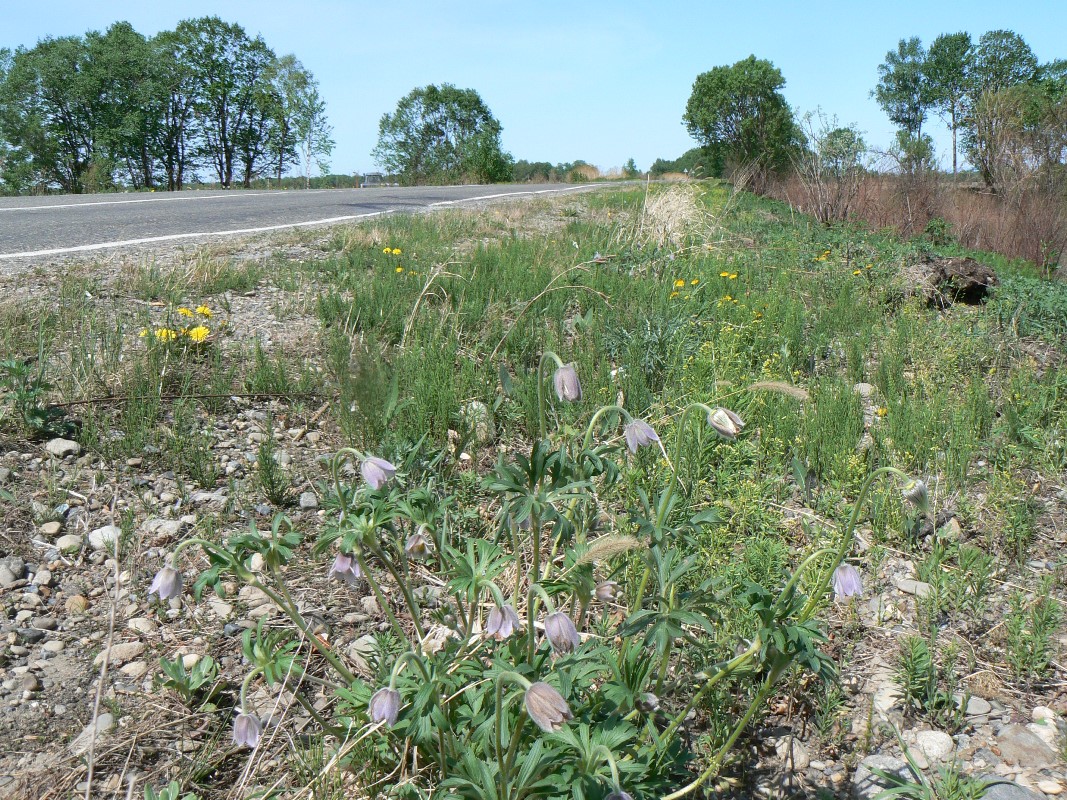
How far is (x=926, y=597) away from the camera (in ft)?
7.84

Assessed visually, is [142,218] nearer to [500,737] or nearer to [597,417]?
[597,417]

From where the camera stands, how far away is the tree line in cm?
3200

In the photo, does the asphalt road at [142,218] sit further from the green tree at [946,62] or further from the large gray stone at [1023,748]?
the green tree at [946,62]

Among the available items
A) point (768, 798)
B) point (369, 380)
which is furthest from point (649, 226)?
point (768, 798)

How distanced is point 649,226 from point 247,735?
682 cm

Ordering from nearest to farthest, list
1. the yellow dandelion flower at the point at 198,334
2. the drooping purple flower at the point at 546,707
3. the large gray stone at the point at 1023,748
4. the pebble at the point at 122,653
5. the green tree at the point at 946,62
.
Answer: the drooping purple flower at the point at 546,707, the large gray stone at the point at 1023,748, the pebble at the point at 122,653, the yellow dandelion flower at the point at 198,334, the green tree at the point at 946,62

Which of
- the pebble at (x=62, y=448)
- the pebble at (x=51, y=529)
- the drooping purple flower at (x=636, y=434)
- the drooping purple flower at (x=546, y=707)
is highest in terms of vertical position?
the drooping purple flower at (x=636, y=434)

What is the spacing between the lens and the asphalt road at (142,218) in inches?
231

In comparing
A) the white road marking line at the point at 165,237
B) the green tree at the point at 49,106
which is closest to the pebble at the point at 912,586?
the white road marking line at the point at 165,237

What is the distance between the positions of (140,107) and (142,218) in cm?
3221

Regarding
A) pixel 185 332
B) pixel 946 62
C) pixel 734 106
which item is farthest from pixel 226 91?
pixel 946 62

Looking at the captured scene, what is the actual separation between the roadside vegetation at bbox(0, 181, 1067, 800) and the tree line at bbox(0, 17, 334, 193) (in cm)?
2700

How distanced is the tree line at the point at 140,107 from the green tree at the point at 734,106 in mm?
22846

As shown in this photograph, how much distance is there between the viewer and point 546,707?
1.14m
